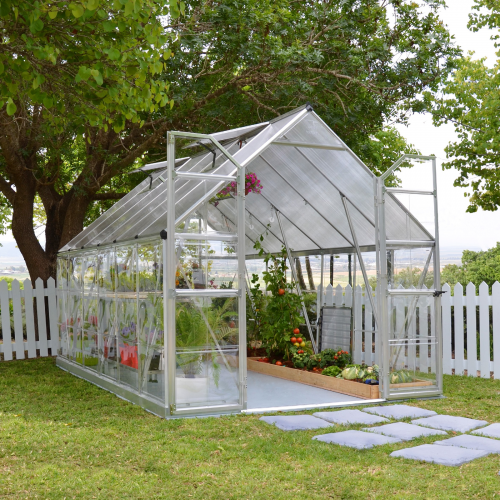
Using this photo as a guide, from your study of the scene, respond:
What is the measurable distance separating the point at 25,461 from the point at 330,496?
2505 mm

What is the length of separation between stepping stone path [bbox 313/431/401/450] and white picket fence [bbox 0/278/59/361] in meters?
7.11

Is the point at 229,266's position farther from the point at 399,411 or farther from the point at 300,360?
the point at 300,360

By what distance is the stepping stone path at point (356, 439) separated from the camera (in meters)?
5.32

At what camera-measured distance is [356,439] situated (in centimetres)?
548

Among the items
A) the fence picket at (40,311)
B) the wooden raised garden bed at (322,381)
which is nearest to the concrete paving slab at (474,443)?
the wooden raised garden bed at (322,381)

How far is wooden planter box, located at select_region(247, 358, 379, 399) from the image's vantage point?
749 cm

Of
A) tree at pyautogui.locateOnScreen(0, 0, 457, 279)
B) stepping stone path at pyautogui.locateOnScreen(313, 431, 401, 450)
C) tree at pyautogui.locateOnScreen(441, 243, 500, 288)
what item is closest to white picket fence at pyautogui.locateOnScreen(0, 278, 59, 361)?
tree at pyautogui.locateOnScreen(0, 0, 457, 279)

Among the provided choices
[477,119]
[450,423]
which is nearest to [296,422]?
[450,423]

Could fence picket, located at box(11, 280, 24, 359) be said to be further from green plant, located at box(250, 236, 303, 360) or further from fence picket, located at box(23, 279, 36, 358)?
green plant, located at box(250, 236, 303, 360)

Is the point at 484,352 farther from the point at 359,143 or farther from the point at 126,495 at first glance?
the point at 126,495

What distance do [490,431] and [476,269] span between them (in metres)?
5.83

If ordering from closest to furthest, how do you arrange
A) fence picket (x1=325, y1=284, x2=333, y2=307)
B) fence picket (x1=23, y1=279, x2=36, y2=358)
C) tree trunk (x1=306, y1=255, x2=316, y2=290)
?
fence picket (x1=325, y1=284, x2=333, y2=307), tree trunk (x1=306, y1=255, x2=316, y2=290), fence picket (x1=23, y1=279, x2=36, y2=358)

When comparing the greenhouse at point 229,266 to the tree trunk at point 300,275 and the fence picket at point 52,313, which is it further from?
the fence picket at point 52,313

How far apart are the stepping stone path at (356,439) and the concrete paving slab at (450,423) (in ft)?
2.36
